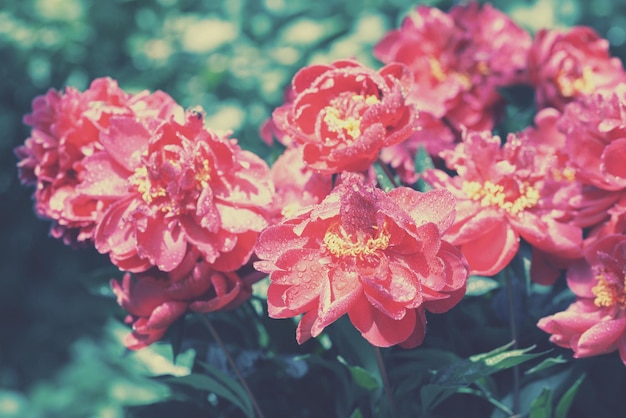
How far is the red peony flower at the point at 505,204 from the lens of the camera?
0.73m

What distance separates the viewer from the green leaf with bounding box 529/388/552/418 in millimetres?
732

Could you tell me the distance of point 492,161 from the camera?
2.50 ft

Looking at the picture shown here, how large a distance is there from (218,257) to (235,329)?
20 cm

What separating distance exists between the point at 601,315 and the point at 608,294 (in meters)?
0.02

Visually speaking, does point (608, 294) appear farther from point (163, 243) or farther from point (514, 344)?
point (163, 243)

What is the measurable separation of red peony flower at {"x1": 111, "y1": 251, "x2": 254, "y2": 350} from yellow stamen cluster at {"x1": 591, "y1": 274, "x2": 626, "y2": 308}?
31 cm

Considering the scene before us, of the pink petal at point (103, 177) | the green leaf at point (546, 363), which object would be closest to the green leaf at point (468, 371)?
the green leaf at point (546, 363)

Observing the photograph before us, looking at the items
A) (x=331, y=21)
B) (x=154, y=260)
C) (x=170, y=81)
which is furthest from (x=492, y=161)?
(x=170, y=81)

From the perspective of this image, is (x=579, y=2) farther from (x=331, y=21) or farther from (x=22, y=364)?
(x=22, y=364)

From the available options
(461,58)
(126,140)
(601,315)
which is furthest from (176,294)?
(461,58)

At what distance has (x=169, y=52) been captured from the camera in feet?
5.23

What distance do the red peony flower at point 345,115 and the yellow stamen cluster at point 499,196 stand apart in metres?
0.09

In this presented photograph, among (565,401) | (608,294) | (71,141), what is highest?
(71,141)

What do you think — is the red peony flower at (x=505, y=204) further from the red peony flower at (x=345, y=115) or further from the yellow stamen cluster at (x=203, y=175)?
the yellow stamen cluster at (x=203, y=175)
